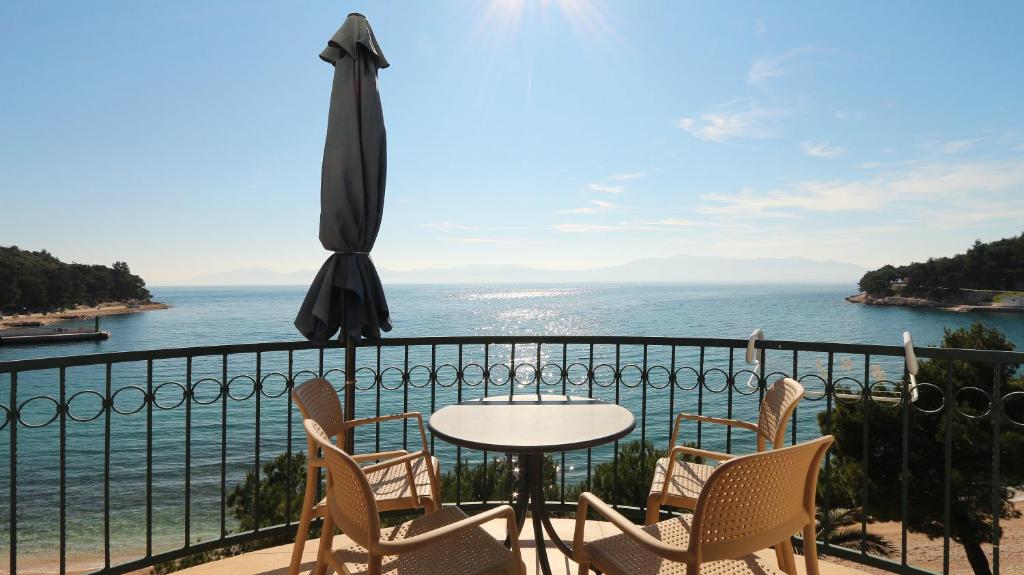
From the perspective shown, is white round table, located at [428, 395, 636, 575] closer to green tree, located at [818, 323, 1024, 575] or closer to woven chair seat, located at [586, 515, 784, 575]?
woven chair seat, located at [586, 515, 784, 575]

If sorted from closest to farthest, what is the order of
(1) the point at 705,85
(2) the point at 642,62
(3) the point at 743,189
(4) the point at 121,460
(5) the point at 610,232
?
(2) the point at 642,62, (1) the point at 705,85, (4) the point at 121,460, (3) the point at 743,189, (5) the point at 610,232

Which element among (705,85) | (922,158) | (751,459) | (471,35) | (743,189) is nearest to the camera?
(751,459)

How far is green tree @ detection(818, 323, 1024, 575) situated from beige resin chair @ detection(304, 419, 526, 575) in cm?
1143

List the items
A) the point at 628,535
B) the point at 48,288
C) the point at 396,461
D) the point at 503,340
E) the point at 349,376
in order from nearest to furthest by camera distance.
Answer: the point at 628,535
the point at 396,461
the point at 349,376
the point at 503,340
the point at 48,288

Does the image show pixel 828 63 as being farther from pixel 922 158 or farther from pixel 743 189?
pixel 922 158

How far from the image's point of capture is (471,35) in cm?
541

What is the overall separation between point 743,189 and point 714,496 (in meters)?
44.3

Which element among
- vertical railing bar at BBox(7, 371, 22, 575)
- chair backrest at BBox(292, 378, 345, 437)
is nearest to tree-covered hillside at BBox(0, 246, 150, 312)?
vertical railing bar at BBox(7, 371, 22, 575)

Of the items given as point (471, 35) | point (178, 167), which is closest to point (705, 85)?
point (471, 35)

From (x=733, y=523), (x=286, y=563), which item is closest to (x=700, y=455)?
(x=733, y=523)

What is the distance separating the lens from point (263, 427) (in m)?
21.5

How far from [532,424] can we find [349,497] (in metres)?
0.87

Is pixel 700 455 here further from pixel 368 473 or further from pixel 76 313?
pixel 76 313

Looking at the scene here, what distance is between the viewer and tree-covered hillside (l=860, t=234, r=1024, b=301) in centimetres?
3591
